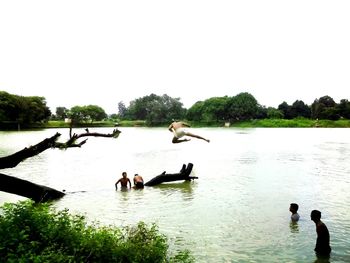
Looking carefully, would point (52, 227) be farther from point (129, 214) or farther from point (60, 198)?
point (60, 198)

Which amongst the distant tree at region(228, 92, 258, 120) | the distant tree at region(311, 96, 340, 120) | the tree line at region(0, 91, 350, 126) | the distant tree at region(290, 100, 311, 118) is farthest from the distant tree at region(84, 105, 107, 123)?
the distant tree at region(311, 96, 340, 120)

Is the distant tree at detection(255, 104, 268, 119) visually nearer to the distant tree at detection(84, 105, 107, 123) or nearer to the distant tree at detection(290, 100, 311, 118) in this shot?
the distant tree at detection(290, 100, 311, 118)

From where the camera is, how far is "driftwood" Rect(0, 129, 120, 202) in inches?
517

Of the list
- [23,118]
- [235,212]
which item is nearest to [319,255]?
[235,212]

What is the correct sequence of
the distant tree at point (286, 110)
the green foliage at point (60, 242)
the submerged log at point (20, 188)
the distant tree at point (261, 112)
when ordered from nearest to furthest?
the green foliage at point (60, 242) < the submerged log at point (20, 188) < the distant tree at point (286, 110) < the distant tree at point (261, 112)

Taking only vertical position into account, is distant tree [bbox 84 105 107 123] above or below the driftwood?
above

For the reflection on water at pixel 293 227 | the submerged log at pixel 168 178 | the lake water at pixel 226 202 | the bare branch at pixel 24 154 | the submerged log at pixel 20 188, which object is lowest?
the lake water at pixel 226 202

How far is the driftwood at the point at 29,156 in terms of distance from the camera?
1312cm

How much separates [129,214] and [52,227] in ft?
38.4

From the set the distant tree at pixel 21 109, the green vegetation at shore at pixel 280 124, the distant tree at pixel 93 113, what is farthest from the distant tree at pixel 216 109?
the distant tree at pixel 21 109

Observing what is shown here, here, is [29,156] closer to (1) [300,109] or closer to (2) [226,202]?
(2) [226,202]

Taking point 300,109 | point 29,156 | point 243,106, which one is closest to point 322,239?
point 29,156

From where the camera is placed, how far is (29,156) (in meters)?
13.2

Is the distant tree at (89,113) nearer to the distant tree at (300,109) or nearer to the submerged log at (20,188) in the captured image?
the distant tree at (300,109)
